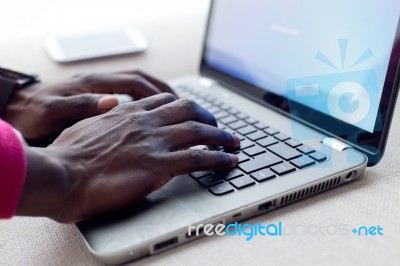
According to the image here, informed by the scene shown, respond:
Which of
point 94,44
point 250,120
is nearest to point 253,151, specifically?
point 250,120

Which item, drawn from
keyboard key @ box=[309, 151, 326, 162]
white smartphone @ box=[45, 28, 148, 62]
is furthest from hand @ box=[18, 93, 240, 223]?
white smartphone @ box=[45, 28, 148, 62]

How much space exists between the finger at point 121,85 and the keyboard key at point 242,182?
282 mm

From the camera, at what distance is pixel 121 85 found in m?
0.80

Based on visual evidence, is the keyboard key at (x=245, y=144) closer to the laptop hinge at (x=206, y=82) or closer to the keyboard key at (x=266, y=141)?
the keyboard key at (x=266, y=141)

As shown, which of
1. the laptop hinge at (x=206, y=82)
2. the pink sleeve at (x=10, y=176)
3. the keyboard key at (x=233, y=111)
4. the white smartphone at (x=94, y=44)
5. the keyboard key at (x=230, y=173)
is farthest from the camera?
the white smartphone at (x=94, y=44)

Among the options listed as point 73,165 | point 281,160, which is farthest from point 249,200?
point 73,165

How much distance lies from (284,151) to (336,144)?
0.07 m

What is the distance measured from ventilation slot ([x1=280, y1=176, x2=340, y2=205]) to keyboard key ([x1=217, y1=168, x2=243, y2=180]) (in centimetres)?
6

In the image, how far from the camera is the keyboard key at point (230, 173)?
579 millimetres

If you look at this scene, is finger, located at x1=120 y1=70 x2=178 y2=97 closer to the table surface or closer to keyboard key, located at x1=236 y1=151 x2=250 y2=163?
keyboard key, located at x1=236 y1=151 x2=250 y2=163

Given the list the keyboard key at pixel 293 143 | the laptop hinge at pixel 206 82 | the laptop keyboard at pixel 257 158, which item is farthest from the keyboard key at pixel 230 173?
the laptop hinge at pixel 206 82

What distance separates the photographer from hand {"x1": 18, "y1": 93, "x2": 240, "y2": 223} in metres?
0.50

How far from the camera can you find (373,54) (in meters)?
0.61
